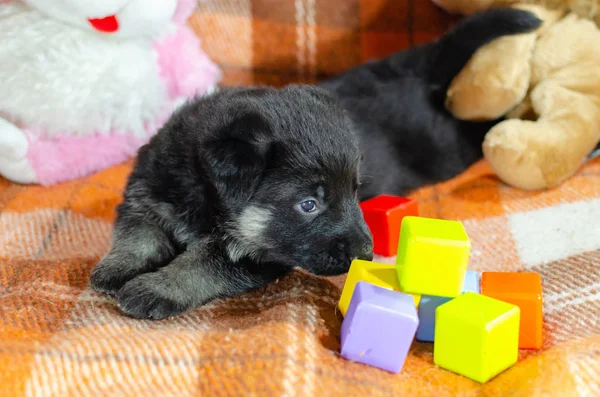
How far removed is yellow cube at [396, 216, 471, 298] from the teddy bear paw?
75.8 inches

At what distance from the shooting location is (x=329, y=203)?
6.64 feet

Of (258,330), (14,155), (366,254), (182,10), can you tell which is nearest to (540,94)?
(366,254)

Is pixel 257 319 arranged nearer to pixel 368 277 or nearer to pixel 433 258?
pixel 368 277

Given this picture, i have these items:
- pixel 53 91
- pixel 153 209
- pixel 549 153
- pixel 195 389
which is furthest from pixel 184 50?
pixel 195 389

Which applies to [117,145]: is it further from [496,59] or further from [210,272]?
[496,59]

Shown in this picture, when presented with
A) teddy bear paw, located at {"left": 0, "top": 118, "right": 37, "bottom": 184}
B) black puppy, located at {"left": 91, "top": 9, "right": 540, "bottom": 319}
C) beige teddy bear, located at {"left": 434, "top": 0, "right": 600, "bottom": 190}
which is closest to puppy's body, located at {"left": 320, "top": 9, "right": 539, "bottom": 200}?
beige teddy bear, located at {"left": 434, "top": 0, "right": 600, "bottom": 190}

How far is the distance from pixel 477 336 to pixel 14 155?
88.2 inches

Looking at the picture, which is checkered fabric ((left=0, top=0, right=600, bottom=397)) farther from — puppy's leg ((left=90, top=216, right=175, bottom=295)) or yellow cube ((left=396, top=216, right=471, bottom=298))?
yellow cube ((left=396, top=216, right=471, bottom=298))

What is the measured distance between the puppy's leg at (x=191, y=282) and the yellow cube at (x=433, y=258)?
0.55 meters

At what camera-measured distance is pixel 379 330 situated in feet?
5.20

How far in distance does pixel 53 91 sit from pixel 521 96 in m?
2.20

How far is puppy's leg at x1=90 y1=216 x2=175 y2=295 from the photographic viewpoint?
6.55 ft

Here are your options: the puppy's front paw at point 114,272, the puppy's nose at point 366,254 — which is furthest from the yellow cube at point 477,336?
the puppy's front paw at point 114,272

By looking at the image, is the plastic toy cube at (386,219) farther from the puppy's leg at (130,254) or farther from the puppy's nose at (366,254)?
the puppy's leg at (130,254)
